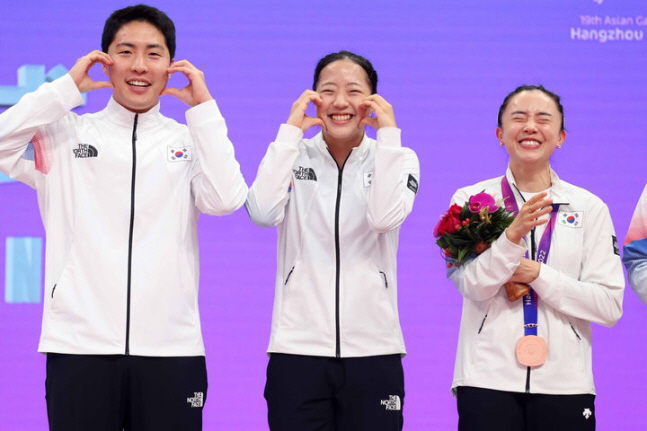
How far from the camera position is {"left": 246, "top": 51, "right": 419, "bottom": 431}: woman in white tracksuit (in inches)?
128

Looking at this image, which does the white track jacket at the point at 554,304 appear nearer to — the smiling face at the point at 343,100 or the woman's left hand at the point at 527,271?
the woman's left hand at the point at 527,271

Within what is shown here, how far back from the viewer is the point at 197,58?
4816 millimetres

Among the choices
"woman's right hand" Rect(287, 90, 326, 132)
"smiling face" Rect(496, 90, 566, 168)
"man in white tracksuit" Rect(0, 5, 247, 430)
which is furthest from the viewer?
"smiling face" Rect(496, 90, 566, 168)

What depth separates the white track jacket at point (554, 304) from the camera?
3301 millimetres

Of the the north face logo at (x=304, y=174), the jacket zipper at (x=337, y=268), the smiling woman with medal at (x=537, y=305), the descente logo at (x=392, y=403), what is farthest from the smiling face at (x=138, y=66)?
the descente logo at (x=392, y=403)

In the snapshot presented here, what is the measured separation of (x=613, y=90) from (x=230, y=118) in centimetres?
203

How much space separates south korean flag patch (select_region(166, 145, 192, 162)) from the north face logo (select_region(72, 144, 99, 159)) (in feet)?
0.82

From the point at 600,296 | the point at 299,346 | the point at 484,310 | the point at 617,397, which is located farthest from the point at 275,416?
the point at 617,397

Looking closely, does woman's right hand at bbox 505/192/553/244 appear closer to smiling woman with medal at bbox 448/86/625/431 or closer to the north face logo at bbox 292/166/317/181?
smiling woman with medal at bbox 448/86/625/431

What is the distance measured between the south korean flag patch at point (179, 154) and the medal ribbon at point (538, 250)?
1.21 metres

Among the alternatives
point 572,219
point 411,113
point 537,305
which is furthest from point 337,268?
point 411,113

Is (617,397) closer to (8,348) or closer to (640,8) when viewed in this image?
(640,8)

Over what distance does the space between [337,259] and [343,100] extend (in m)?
0.60

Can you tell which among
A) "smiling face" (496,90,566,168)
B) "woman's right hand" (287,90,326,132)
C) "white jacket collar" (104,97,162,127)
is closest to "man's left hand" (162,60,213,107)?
"white jacket collar" (104,97,162,127)
